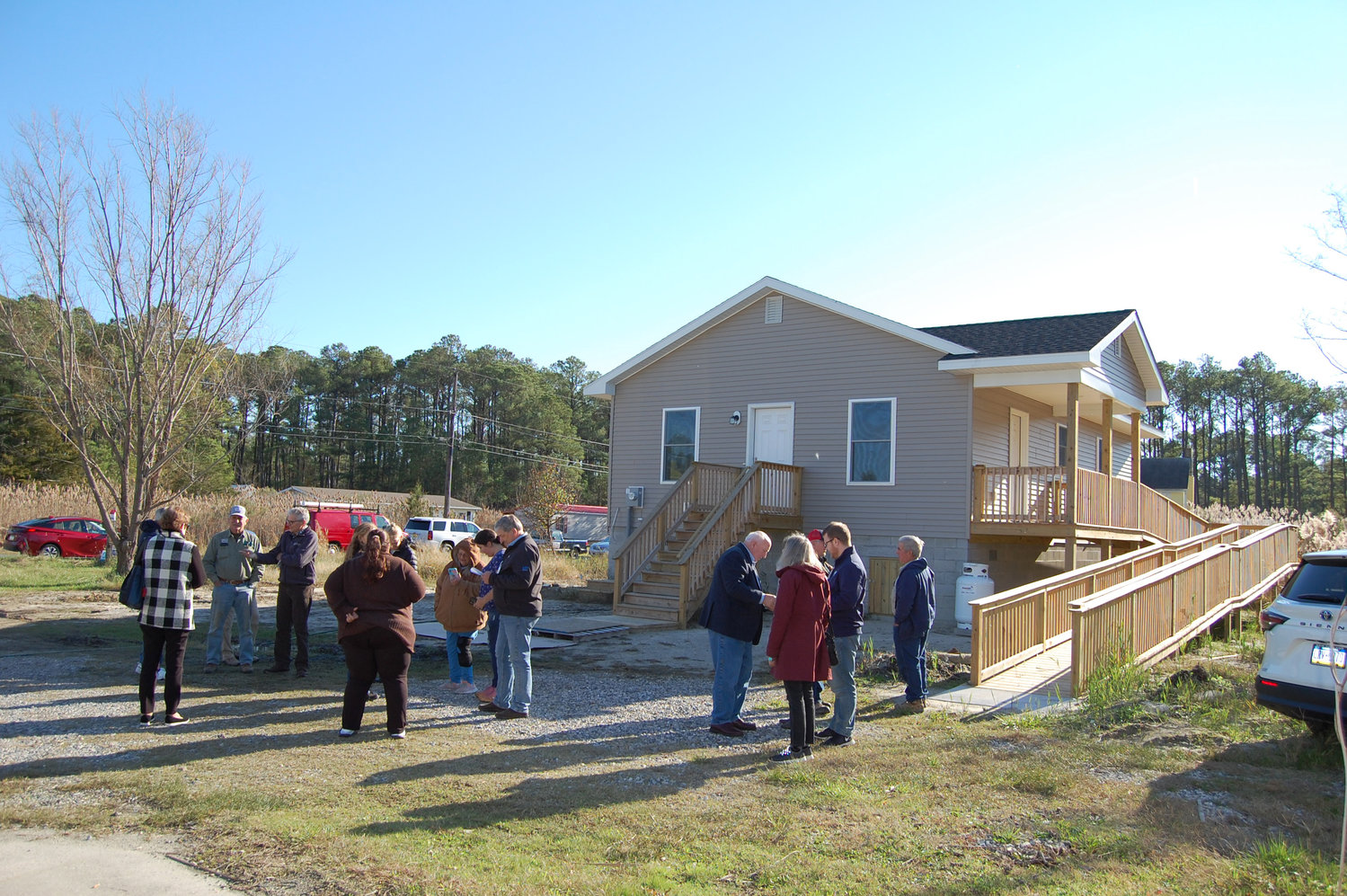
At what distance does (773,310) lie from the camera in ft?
60.7

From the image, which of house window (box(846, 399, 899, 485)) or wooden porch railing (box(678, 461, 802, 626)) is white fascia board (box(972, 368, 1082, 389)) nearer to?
house window (box(846, 399, 899, 485))

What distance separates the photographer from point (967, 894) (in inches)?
163

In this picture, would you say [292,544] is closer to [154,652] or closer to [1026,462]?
[154,652]

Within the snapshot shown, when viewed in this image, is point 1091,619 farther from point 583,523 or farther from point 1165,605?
point 583,523

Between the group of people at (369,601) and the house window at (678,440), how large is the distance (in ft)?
34.6

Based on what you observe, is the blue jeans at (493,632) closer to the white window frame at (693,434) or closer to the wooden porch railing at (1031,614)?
the wooden porch railing at (1031,614)

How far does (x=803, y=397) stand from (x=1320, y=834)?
13346 mm

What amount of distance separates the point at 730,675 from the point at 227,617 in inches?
214

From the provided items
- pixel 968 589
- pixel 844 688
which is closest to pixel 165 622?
pixel 844 688

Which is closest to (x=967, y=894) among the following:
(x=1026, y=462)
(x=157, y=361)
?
(x=1026, y=462)

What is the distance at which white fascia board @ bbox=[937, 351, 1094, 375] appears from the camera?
15.1 metres

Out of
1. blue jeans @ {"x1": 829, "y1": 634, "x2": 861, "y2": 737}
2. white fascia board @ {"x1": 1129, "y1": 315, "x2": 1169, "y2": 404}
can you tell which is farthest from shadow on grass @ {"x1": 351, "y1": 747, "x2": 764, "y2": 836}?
white fascia board @ {"x1": 1129, "y1": 315, "x2": 1169, "y2": 404}

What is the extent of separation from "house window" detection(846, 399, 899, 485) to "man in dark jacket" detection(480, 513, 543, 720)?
10494mm

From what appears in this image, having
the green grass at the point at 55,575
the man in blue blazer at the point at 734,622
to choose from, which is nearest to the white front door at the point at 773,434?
the man in blue blazer at the point at 734,622
